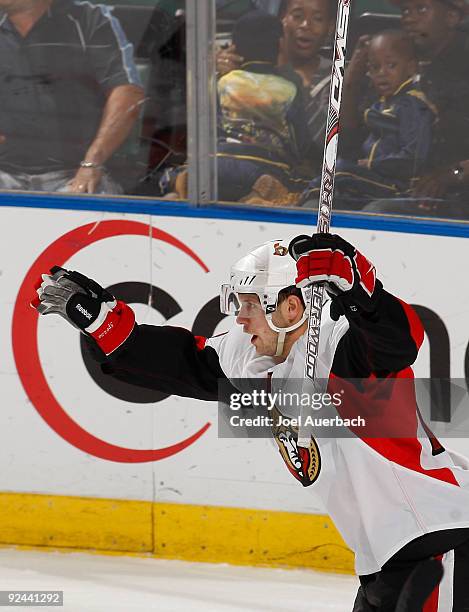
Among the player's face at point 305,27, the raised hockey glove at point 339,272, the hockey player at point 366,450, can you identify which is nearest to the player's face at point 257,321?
the hockey player at point 366,450

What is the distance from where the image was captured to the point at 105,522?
156 inches

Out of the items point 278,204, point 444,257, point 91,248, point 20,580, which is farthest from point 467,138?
point 20,580

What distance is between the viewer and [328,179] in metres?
2.53

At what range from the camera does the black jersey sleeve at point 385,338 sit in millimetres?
2273

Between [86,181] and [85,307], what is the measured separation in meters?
1.35

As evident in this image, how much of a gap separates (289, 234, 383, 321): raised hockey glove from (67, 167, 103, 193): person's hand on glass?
5.65ft

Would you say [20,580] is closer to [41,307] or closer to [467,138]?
[41,307]

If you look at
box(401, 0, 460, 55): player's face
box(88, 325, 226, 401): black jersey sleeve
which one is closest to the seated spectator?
box(401, 0, 460, 55): player's face

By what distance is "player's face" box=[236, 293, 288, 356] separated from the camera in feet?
8.27

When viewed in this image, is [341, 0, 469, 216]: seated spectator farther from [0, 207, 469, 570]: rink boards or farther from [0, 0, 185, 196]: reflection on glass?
[0, 0, 185, 196]: reflection on glass

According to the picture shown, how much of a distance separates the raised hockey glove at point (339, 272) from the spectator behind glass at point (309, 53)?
1498mm

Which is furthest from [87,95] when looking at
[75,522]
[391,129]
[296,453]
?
[296,453]

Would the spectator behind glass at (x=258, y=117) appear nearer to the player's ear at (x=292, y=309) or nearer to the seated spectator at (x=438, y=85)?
the seated spectator at (x=438, y=85)

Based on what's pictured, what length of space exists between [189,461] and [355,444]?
4.86 feet
